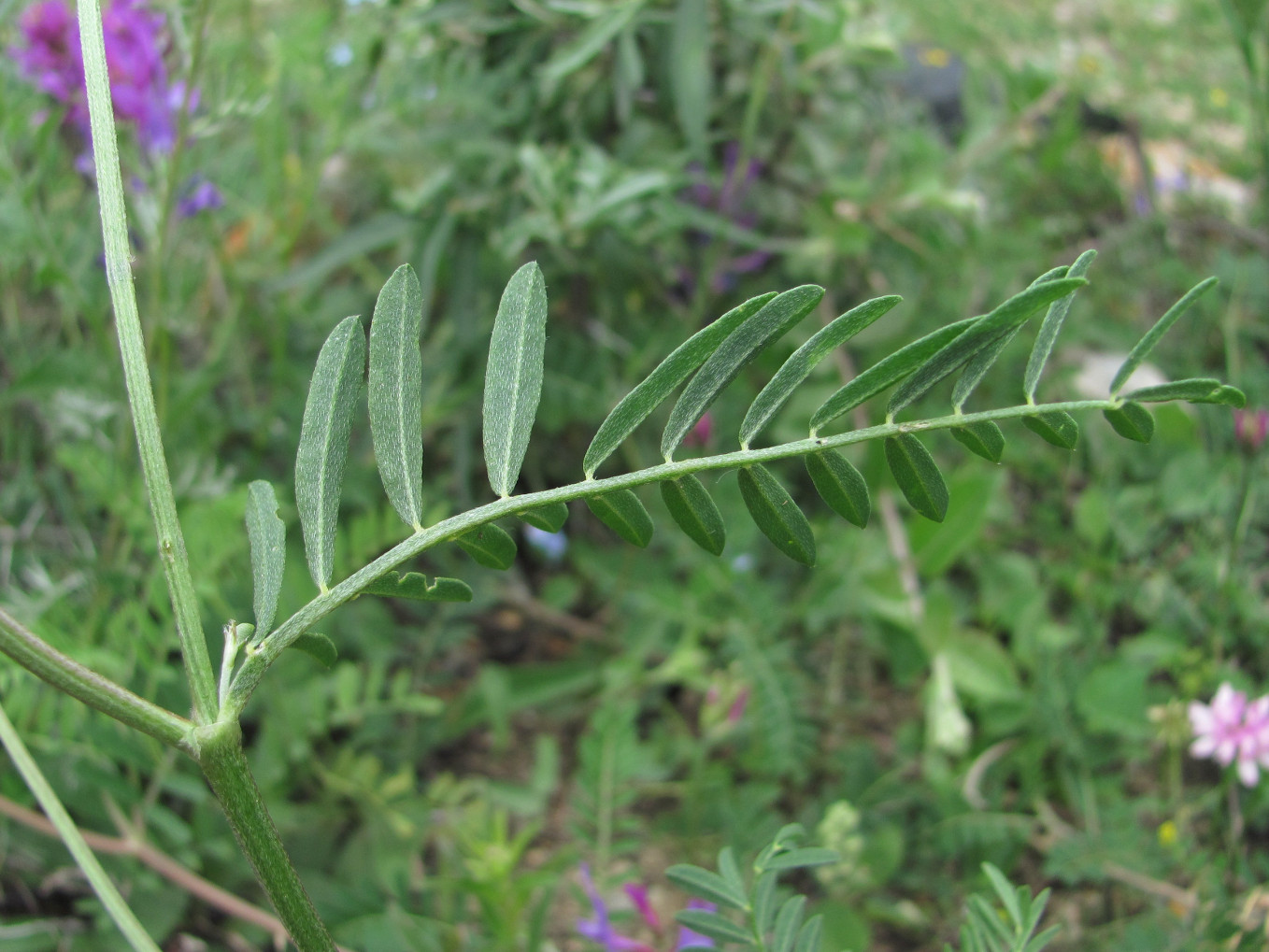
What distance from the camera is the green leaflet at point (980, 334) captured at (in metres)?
0.47

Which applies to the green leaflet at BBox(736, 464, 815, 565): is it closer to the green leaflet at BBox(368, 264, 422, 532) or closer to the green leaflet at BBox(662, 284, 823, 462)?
the green leaflet at BBox(662, 284, 823, 462)

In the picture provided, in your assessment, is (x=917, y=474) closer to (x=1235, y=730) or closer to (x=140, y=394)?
(x=140, y=394)

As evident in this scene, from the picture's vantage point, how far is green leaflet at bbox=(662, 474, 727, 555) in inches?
22.0

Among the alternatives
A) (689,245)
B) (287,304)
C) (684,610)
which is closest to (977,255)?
(689,245)

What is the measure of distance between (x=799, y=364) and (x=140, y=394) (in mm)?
356

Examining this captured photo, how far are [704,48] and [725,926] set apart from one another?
3.69 feet

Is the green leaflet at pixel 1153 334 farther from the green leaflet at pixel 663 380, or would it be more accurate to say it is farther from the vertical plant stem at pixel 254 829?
the vertical plant stem at pixel 254 829

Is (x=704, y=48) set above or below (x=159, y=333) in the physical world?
above

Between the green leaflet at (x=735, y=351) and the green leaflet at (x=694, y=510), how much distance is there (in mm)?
18

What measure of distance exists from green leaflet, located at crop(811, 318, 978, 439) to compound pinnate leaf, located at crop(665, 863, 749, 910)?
0.88 feet

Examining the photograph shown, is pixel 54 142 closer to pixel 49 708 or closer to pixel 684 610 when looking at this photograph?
pixel 49 708

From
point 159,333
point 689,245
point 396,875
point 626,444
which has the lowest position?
point 396,875

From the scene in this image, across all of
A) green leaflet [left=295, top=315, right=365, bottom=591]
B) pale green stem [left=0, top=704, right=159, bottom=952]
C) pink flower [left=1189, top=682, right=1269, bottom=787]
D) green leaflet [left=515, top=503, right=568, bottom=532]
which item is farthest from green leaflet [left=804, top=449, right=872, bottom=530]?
pink flower [left=1189, top=682, right=1269, bottom=787]

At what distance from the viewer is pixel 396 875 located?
3.33ft
